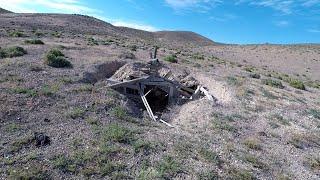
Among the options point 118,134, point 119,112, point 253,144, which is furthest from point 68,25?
point 253,144

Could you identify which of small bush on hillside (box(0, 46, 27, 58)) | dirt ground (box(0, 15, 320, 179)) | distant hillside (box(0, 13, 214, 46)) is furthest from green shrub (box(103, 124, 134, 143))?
distant hillside (box(0, 13, 214, 46))

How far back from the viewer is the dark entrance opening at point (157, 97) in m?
25.6

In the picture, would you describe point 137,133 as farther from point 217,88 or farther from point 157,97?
point 157,97

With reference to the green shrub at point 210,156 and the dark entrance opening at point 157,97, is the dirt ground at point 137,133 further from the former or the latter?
the dark entrance opening at point 157,97

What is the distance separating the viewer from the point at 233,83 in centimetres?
2636

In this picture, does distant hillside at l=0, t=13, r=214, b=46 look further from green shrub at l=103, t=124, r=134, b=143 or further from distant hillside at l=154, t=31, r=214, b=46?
green shrub at l=103, t=124, r=134, b=143

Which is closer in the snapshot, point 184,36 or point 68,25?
point 68,25

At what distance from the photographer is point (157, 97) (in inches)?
1045

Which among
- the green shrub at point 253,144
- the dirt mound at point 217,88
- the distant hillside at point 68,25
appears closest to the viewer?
the green shrub at point 253,144

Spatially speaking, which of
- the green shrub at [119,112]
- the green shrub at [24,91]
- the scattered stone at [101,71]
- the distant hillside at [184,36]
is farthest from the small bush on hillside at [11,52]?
the distant hillside at [184,36]

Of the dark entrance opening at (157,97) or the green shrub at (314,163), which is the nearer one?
the green shrub at (314,163)

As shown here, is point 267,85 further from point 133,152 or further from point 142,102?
point 133,152

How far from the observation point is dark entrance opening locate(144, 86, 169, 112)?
25578mm

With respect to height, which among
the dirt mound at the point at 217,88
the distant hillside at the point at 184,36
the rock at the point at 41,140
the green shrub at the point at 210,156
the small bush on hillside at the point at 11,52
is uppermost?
the small bush on hillside at the point at 11,52
